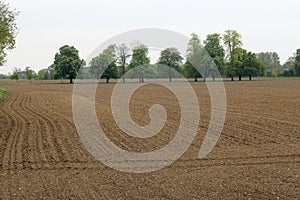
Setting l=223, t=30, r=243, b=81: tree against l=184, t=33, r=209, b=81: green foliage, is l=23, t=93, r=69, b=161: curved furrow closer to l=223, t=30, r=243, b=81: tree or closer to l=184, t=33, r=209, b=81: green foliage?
l=184, t=33, r=209, b=81: green foliage

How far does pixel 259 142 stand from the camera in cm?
1133

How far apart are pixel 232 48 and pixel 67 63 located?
45.0 m

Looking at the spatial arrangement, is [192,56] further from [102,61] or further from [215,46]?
[215,46]

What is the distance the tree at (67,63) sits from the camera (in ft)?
313

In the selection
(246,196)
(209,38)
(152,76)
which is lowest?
(246,196)

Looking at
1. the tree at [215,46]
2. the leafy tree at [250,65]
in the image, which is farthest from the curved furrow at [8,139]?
the leafy tree at [250,65]

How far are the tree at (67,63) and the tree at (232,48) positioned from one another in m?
39.5

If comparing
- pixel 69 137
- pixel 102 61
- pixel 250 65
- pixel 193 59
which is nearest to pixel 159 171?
pixel 69 137

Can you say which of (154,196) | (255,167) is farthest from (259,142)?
(154,196)

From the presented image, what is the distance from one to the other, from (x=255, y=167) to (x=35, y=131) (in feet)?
28.3

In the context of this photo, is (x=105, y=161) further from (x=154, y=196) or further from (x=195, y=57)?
(x=195, y=57)

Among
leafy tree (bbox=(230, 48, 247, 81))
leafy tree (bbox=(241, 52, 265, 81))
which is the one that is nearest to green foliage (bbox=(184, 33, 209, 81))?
leafy tree (bbox=(230, 48, 247, 81))

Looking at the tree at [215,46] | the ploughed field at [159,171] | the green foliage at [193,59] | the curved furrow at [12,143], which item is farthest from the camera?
the tree at [215,46]

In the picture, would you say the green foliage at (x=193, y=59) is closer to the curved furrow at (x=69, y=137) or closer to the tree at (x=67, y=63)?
the curved furrow at (x=69, y=137)
